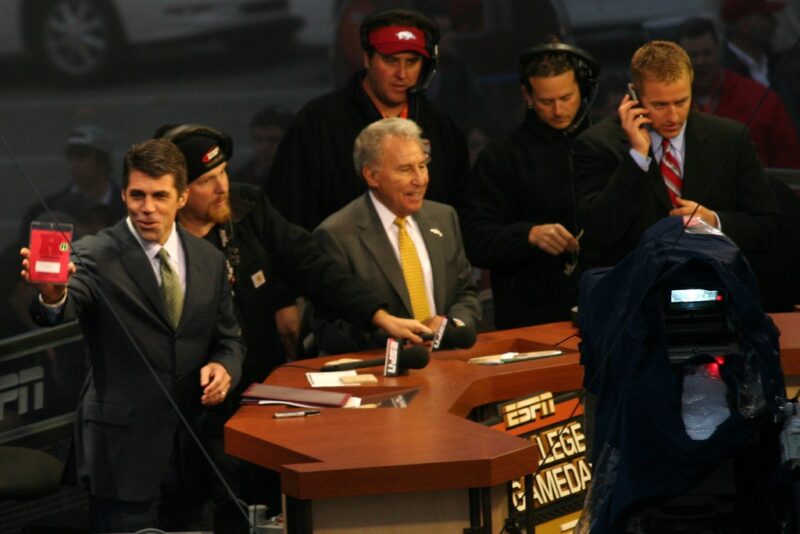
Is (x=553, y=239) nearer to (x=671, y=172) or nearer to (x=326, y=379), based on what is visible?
(x=671, y=172)

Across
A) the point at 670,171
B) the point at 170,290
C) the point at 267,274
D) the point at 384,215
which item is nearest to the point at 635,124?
the point at 670,171

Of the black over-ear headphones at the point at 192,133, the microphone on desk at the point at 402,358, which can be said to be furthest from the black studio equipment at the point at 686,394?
the black over-ear headphones at the point at 192,133

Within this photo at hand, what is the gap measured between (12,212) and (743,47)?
330cm

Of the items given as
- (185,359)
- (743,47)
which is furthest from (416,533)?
(743,47)

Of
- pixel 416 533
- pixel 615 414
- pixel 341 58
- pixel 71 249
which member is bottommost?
pixel 416 533

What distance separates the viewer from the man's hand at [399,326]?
5547 mm

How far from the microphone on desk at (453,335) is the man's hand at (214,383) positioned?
831 millimetres

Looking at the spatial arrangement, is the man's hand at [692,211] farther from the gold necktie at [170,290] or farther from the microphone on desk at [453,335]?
the gold necktie at [170,290]

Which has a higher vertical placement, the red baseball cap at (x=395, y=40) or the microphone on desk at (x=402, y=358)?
the red baseball cap at (x=395, y=40)

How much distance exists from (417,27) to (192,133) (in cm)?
119

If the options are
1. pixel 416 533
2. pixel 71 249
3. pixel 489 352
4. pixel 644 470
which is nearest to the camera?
pixel 644 470

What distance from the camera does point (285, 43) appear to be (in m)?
7.45

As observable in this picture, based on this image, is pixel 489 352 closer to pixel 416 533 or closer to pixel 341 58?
pixel 416 533

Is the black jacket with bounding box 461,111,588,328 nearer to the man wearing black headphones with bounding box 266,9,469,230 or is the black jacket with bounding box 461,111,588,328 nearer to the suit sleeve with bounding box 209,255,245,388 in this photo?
the man wearing black headphones with bounding box 266,9,469,230
